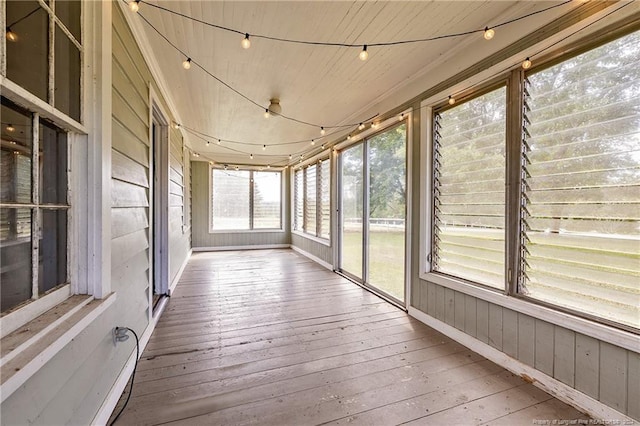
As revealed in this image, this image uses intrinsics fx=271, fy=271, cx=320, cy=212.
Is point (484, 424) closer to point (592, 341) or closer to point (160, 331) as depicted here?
point (592, 341)

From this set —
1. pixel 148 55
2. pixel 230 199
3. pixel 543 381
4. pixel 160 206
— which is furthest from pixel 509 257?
pixel 230 199

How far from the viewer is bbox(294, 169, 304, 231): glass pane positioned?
6.73 metres

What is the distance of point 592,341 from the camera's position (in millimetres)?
1546

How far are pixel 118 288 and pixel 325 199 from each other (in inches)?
155

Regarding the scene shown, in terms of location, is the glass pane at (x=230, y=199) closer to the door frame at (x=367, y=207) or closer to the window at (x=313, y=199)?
the window at (x=313, y=199)

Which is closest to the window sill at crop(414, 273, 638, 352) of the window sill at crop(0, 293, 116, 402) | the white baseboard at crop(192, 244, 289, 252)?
the window sill at crop(0, 293, 116, 402)

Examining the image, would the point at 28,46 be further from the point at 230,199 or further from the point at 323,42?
the point at 230,199

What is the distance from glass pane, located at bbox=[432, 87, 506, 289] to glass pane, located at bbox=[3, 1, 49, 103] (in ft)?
8.80

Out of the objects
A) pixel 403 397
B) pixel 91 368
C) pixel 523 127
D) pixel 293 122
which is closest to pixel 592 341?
pixel 403 397

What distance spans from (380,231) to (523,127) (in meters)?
2.03

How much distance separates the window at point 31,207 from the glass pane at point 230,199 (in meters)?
6.02

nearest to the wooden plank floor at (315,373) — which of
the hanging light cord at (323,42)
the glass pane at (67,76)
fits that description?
the glass pane at (67,76)

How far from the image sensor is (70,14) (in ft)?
4.11

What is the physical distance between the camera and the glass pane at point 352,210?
4074 mm
